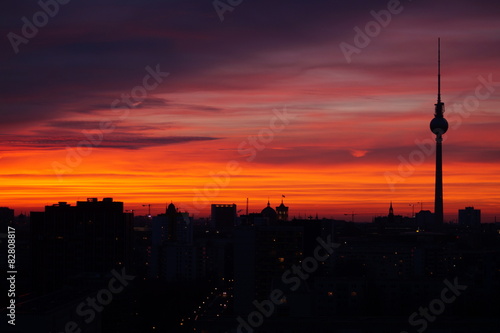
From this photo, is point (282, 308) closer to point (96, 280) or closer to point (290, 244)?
point (96, 280)

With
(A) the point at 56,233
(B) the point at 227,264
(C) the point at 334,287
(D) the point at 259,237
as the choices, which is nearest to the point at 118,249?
(A) the point at 56,233

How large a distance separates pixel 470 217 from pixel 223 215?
136ft

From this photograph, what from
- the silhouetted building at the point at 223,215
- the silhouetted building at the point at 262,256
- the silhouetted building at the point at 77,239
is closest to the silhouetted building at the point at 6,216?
the silhouetted building at the point at 77,239

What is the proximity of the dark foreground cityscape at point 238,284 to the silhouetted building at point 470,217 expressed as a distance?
218 ft

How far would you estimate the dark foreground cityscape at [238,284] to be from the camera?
26.4 meters

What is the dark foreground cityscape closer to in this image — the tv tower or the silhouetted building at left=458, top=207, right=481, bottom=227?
the tv tower

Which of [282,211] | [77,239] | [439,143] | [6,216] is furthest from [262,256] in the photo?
[439,143]

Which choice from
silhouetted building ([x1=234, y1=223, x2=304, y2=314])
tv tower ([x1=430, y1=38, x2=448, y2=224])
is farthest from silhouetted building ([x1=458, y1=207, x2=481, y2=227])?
silhouetted building ([x1=234, y1=223, x2=304, y2=314])

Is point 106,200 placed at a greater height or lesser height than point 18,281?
greater

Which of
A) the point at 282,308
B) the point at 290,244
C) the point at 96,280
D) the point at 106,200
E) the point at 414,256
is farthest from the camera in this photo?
the point at 414,256

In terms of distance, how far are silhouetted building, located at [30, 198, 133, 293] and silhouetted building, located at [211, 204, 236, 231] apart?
76076 mm

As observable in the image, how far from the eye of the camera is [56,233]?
45469mm

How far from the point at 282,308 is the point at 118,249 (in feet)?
64.2

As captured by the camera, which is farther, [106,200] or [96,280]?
[106,200]
